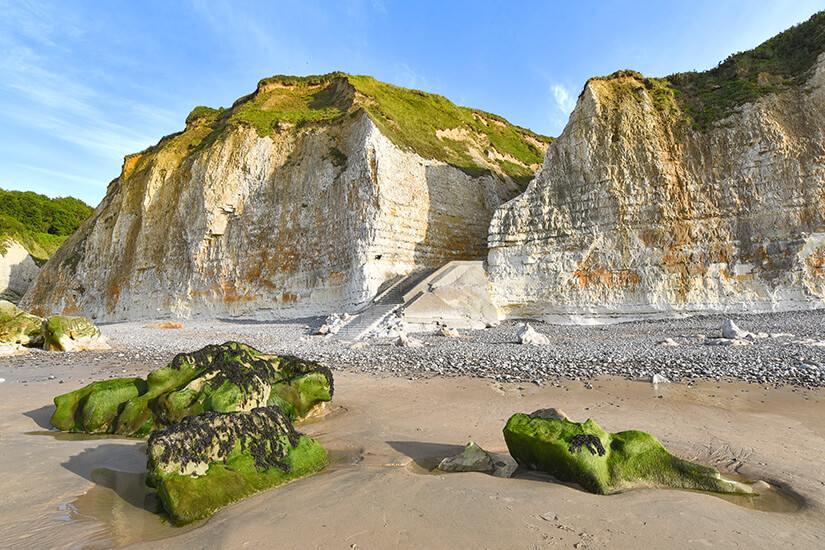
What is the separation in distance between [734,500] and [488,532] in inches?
71.8

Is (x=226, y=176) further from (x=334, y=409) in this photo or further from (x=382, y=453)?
(x=382, y=453)

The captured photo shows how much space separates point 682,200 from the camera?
16.2m

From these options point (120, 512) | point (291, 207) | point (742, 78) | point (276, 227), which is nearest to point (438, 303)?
point (291, 207)

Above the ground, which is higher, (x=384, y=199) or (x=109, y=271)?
(x=384, y=199)

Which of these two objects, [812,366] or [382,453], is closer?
[382,453]

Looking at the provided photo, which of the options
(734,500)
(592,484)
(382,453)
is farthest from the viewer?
(382,453)

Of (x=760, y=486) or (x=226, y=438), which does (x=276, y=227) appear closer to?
(x=226, y=438)

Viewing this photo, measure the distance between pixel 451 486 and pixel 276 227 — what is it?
2266 cm

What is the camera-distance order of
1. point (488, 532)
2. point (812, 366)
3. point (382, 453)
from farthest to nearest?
1. point (812, 366)
2. point (382, 453)
3. point (488, 532)

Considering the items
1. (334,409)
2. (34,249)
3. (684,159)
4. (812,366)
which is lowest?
(334,409)

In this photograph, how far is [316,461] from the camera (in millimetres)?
3760

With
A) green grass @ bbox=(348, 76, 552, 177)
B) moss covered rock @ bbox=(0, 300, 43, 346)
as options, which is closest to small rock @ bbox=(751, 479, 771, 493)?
moss covered rock @ bbox=(0, 300, 43, 346)

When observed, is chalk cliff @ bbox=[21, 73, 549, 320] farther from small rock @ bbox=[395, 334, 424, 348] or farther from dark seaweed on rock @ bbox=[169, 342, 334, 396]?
dark seaweed on rock @ bbox=[169, 342, 334, 396]

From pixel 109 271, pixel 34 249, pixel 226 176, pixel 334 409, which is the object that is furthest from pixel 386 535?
pixel 34 249
